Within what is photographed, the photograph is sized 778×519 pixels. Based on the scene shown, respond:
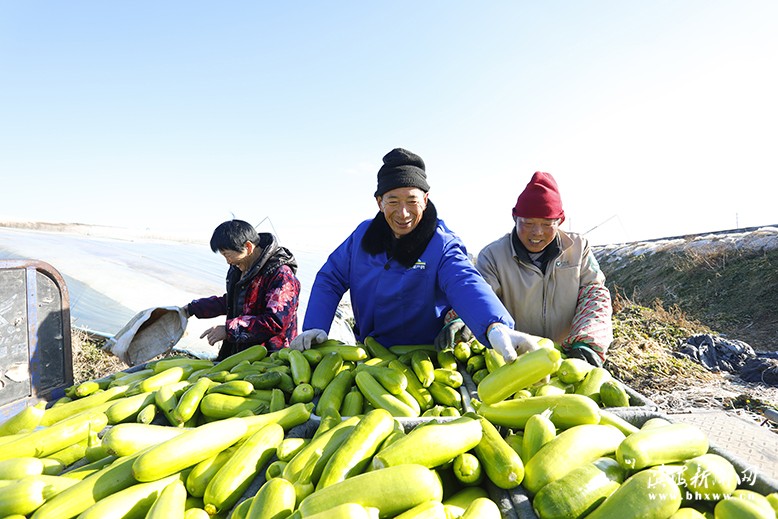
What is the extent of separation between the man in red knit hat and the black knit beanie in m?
0.89

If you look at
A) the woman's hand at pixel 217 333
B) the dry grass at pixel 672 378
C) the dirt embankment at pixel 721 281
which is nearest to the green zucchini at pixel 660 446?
the woman's hand at pixel 217 333

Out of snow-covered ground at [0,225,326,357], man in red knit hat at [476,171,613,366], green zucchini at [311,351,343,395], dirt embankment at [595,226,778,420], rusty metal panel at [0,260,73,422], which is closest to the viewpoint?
green zucchini at [311,351,343,395]

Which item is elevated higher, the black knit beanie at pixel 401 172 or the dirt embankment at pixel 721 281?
the black knit beanie at pixel 401 172

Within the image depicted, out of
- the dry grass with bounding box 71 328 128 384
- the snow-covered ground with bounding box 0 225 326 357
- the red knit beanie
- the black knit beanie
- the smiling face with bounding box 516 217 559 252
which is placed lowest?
the dry grass with bounding box 71 328 128 384

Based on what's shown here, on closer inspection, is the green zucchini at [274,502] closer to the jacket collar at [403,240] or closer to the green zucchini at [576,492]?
the green zucchini at [576,492]

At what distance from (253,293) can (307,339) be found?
1.38m

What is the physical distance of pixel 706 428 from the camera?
437cm

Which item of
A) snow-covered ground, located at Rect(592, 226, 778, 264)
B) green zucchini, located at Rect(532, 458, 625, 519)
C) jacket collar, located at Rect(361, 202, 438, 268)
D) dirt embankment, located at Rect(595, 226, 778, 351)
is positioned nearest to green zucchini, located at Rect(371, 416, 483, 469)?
green zucchini, located at Rect(532, 458, 625, 519)

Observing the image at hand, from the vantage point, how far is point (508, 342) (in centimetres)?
222

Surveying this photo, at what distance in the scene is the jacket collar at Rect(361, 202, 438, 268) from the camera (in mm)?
3113

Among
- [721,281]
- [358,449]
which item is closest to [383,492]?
[358,449]

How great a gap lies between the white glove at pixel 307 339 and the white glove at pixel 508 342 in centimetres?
123

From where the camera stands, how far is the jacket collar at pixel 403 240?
123 inches

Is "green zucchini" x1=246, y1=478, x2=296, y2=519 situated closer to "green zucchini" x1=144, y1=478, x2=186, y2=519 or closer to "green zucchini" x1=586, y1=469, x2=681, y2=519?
"green zucchini" x1=144, y1=478, x2=186, y2=519
